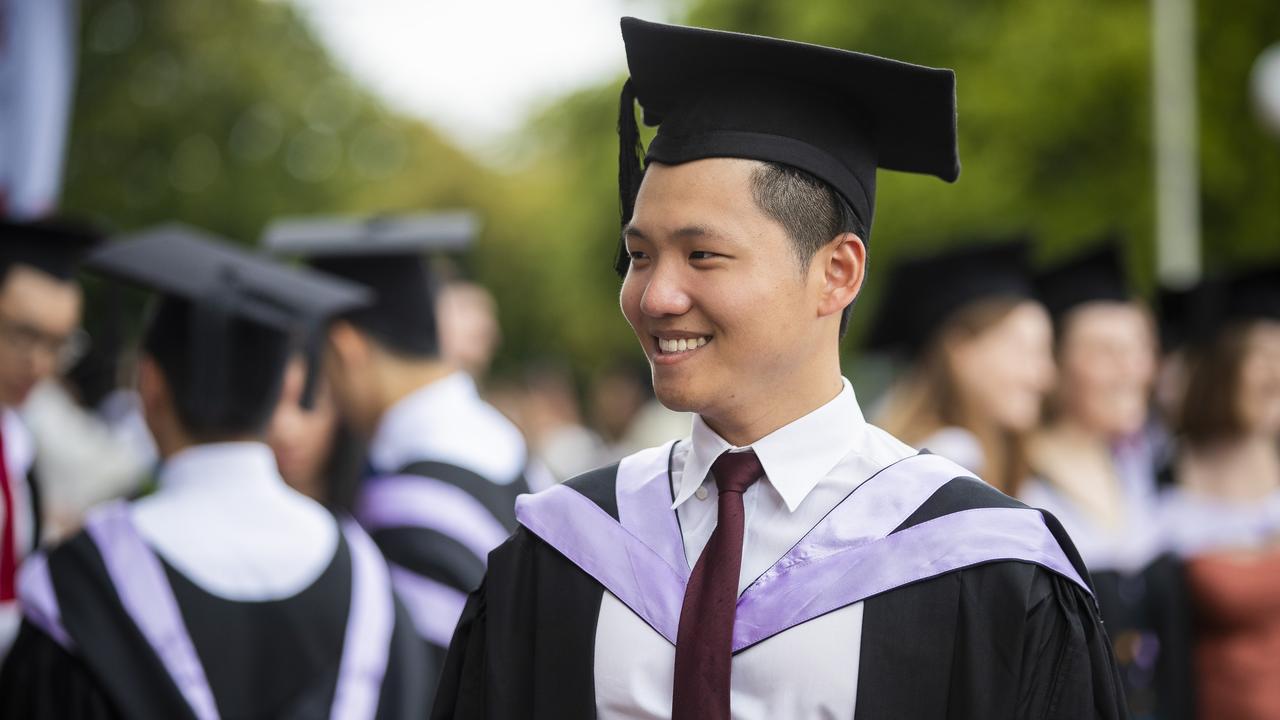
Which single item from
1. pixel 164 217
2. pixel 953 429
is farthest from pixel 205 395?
pixel 164 217

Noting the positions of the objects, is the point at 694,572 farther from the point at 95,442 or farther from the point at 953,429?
the point at 95,442

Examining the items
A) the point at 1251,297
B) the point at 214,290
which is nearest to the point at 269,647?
the point at 214,290

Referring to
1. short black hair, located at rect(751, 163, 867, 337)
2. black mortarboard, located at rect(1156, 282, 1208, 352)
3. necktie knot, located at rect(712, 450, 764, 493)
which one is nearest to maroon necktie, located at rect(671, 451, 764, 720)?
necktie knot, located at rect(712, 450, 764, 493)

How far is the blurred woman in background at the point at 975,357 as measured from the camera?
4.78m

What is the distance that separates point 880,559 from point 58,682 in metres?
1.78

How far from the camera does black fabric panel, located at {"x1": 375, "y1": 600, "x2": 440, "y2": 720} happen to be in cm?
327

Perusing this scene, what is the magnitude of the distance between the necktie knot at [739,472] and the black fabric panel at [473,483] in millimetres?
1992

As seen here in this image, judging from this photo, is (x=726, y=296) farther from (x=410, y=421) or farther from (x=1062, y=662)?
(x=410, y=421)

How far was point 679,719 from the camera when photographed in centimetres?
203

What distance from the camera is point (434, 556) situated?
3980 mm

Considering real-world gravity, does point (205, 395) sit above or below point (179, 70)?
below

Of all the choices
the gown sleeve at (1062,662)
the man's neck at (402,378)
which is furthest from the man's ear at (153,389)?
the gown sleeve at (1062,662)

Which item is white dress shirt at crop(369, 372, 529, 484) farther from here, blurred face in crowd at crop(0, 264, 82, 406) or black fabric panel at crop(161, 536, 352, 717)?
Result: blurred face in crowd at crop(0, 264, 82, 406)

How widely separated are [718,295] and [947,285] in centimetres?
314
